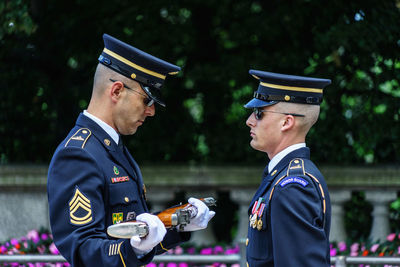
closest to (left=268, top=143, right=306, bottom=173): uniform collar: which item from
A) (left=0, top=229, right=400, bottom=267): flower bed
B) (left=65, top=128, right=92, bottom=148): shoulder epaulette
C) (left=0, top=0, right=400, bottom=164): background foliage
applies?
(left=65, top=128, right=92, bottom=148): shoulder epaulette

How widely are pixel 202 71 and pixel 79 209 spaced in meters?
4.15

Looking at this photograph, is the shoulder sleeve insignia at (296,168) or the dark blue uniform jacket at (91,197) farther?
the shoulder sleeve insignia at (296,168)

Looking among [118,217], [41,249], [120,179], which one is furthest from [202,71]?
[118,217]

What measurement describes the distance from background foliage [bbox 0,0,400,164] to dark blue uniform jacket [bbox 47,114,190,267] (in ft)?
12.0

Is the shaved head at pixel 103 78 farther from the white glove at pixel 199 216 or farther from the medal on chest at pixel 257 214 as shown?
the medal on chest at pixel 257 214

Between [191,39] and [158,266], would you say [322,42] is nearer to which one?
[191,39]

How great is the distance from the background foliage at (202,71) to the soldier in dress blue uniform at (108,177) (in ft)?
11.4

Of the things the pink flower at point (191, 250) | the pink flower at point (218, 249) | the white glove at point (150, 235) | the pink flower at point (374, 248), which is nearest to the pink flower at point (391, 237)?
the pink flower at point (374, 248)

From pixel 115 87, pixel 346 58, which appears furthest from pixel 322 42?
pixel 115 87

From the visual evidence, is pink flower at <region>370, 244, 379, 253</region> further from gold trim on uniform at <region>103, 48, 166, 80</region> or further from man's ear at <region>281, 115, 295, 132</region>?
gold trim on uniform at <region>103, 48, 166, 80</region>

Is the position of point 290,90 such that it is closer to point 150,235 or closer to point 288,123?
point 288,123

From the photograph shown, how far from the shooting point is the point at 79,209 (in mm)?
2791

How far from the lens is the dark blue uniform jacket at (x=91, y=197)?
→ 106 inches

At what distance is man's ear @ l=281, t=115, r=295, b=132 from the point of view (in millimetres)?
3191
